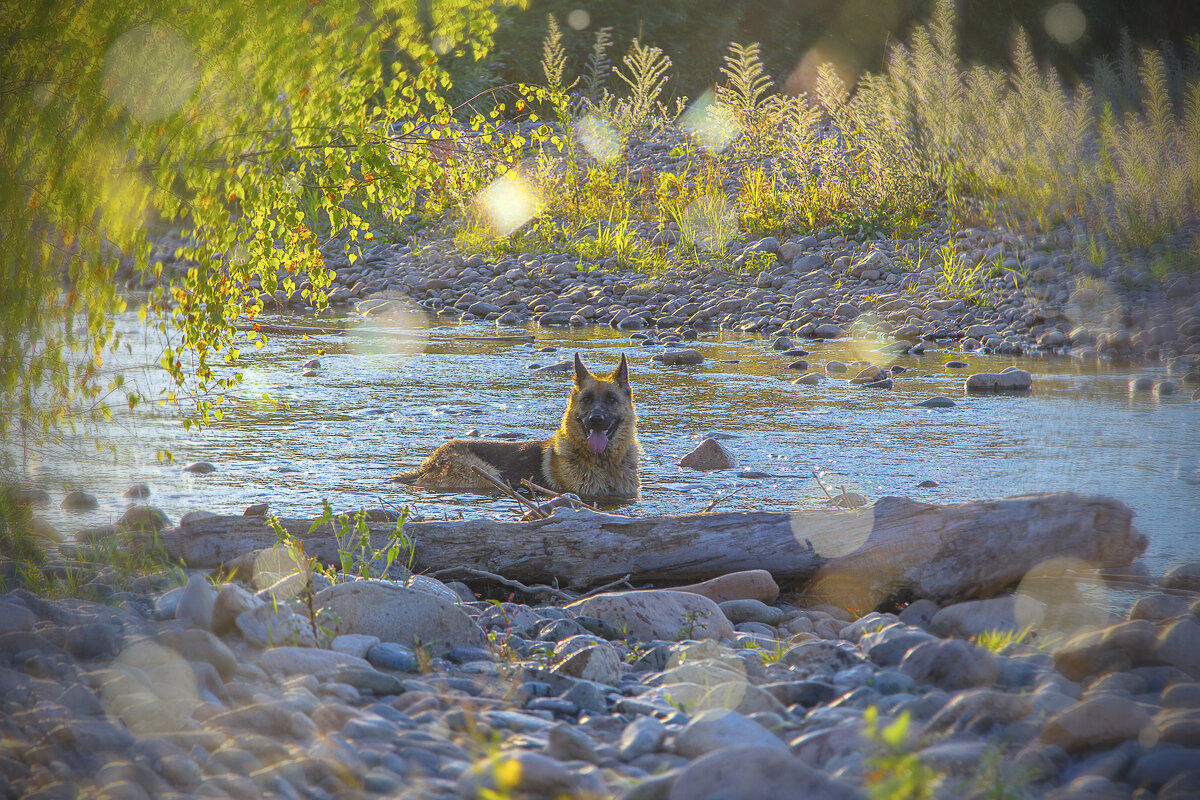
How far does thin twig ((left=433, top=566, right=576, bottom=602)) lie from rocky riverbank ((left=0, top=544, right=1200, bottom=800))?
13.3 inches

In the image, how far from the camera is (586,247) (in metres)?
16.0

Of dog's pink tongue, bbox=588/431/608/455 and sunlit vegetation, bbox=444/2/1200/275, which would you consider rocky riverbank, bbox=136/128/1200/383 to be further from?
dog's pink tongue, bbox=588/431/608/455

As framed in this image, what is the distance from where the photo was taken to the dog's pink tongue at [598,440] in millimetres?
7074

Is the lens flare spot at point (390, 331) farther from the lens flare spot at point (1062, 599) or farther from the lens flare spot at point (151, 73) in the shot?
the lens flare spot at point (1062, 599)

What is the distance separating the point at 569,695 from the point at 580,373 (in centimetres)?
458

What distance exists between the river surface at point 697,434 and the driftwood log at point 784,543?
72 centimetres

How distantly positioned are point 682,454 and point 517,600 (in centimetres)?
354

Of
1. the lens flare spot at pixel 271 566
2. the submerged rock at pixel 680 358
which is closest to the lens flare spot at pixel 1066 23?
the submerged rock at pixel 680 358

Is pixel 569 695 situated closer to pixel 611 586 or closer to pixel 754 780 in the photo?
pixel 754 780

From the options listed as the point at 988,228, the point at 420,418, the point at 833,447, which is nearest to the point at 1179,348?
the point at 988,228

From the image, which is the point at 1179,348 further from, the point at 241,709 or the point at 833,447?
the point at 241,709

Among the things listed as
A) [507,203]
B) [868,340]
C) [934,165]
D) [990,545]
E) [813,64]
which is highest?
[813,64]

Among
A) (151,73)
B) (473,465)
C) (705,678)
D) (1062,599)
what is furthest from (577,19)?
(705,678)

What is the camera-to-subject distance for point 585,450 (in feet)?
23.6
